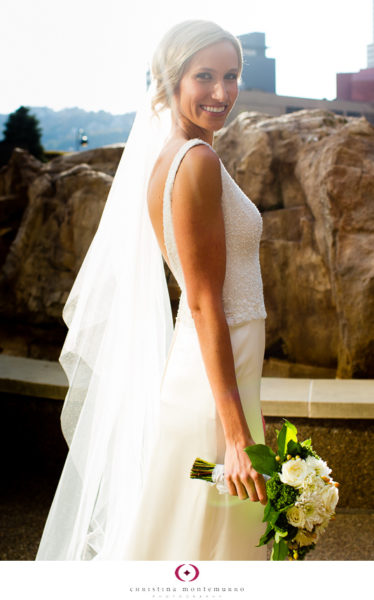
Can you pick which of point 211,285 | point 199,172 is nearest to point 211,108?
point 199,172

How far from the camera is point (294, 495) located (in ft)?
3.49

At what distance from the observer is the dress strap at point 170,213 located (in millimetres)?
1166

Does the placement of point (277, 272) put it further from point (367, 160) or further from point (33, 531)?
point (33, 531)

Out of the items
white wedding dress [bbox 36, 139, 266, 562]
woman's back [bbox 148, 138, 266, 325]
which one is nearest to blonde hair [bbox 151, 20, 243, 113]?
Answer: woman's back [bbox 148, 138, 266, 325]

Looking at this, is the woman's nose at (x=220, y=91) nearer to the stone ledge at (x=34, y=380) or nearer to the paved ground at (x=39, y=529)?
the paved ground at (x=39, y=529)

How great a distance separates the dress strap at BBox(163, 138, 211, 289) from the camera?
1166mm

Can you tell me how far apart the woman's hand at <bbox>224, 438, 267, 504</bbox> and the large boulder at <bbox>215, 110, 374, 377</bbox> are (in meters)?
2.31

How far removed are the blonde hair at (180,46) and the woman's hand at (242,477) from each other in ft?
2.44

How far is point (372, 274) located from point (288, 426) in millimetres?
2250

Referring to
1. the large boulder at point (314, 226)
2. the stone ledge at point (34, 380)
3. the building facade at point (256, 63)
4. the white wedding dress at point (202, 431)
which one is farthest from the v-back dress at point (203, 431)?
the large boulder at point (314, 226)

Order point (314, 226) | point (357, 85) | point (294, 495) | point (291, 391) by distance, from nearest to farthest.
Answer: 1. point (294, 495)
2. point (357, 85)
3. point (291, 391)
4. point (314, 226)

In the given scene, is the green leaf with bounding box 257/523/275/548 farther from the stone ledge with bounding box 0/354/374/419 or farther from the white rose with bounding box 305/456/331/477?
the stone ledge with bounding box 0/354/374/419

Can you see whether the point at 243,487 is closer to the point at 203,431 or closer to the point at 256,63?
the point at 203,431

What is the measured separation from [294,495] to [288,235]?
9.12 ft
